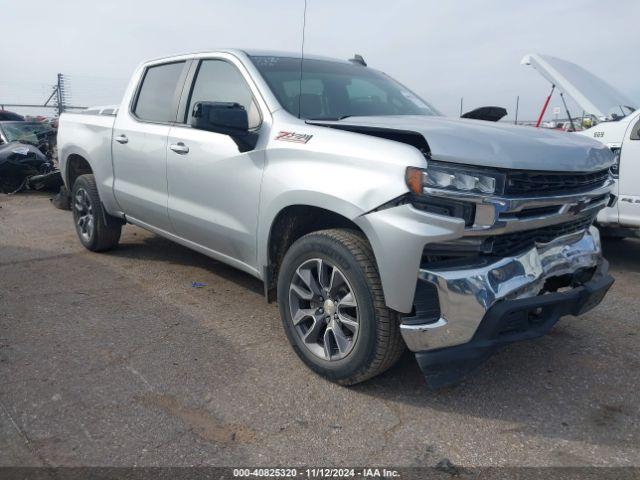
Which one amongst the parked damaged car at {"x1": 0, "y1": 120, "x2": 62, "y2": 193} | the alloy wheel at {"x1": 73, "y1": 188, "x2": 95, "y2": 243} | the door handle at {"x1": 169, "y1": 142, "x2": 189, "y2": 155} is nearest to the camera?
the door handle at {"x1": 169, "y1": 142, "x2": 189, "y2": 155}

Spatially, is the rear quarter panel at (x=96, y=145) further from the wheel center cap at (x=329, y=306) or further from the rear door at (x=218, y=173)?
the wheel center cap at (x=329, y=306)

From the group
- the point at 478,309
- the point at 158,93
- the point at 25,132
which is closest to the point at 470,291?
the point at 478,309


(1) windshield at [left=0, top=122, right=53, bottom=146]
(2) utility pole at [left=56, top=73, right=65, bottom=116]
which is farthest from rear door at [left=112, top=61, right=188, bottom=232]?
(2) utility pole at [left=56, top=73, right=65, bottom=116]

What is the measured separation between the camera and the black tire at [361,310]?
2.76 metres

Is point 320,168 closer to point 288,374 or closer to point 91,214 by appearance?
point 288,374

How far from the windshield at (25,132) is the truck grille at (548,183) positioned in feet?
36.7

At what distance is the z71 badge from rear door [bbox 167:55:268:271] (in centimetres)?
17

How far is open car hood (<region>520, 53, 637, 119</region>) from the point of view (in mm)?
5871

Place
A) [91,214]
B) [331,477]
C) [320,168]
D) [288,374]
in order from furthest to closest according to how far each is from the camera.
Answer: [91,214], [288,374], [320,168], [331,477]

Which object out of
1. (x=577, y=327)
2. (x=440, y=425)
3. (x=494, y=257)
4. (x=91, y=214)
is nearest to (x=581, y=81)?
(x=577, y=327)

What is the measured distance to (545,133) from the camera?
3123mm

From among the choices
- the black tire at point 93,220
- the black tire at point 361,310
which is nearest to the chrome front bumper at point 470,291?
the black tire at point 361,310

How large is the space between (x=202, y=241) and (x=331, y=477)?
219cm

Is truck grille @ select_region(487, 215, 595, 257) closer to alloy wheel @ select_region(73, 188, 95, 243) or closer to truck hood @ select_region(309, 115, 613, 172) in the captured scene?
truck hood @ select_region(309, 115, 613, 172)
